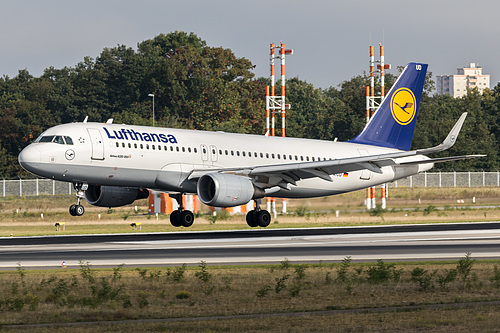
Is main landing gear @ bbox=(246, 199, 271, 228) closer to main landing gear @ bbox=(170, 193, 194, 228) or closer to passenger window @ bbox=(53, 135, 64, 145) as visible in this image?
main landing gear @ bbox=(170, 193, 194, 228)

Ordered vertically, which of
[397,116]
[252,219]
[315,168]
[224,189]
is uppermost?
[397,116]

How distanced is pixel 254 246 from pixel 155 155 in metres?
7.62

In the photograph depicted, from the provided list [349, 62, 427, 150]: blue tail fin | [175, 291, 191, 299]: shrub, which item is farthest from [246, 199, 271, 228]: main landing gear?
[175, 291, 191, 299]: shrub

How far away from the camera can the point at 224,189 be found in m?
43.9

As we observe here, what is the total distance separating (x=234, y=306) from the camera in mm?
22312

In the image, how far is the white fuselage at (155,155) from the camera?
41.6 meters

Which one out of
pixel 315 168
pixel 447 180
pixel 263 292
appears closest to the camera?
pixel 263 292

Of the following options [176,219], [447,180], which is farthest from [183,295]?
[447,180]

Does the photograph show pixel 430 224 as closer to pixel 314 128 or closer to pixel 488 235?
pixel 488 235

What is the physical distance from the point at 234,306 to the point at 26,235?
3259cm

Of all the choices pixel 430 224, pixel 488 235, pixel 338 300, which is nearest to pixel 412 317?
pixel 338 300

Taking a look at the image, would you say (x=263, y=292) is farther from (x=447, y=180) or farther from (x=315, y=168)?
(x=447, y=180)

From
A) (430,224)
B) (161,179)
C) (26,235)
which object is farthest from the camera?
(430,224)

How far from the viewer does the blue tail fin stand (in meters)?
56.2
